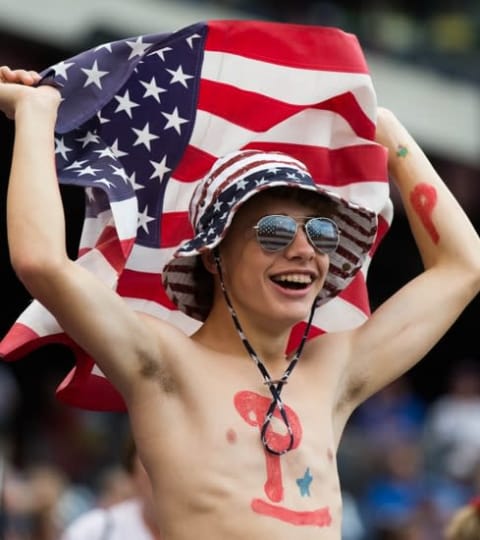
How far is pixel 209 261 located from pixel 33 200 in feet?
2.05

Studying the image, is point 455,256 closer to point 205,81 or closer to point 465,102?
point 205,81

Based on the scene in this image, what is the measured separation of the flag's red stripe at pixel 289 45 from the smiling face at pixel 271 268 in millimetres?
726

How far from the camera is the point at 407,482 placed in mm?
11602

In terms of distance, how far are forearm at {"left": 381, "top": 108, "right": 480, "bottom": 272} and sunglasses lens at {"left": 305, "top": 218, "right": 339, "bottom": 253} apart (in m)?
0.61

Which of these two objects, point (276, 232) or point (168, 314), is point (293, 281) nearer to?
point (276, 232)

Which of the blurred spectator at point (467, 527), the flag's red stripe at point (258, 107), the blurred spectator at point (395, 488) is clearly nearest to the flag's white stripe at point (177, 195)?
the flag's red stripe at point (258, 107)

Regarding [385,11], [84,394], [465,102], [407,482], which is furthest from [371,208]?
[385,11]

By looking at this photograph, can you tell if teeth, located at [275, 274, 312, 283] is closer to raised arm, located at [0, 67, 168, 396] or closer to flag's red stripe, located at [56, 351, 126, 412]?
raised arm, located at [0, 67, 168, 396]

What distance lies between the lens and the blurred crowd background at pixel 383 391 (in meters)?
10.4

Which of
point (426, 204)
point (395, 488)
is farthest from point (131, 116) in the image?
point (395, 488)

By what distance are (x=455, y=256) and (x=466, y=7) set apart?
43.4 ft

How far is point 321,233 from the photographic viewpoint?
4.38m

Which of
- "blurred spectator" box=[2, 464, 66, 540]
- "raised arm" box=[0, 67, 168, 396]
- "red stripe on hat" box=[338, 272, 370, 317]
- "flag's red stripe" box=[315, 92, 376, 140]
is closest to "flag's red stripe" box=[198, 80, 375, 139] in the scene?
"flag's red stripe" box=[315, 92, 376, 140]

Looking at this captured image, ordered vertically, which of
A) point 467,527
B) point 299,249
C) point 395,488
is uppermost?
point 299,249
